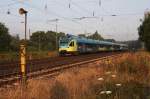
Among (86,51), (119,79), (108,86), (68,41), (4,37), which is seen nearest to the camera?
(108,86)

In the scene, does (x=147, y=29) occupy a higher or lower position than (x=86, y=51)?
higher

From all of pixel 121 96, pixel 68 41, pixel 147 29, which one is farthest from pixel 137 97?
pixel 147 29

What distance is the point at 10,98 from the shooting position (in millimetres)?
8016

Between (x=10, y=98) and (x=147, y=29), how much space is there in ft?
169

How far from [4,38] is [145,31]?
2884 cm

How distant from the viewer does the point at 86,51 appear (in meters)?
55.1

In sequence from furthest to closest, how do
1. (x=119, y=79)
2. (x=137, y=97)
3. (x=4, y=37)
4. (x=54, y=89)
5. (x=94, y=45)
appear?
(x=4, y=37)
(x=94, y=45)
(x=119, y=79)
(x=54, y=89)
(x=137, y=97)

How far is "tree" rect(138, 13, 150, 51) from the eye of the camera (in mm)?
56903

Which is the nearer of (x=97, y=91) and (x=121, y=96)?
(x=121, y=96)

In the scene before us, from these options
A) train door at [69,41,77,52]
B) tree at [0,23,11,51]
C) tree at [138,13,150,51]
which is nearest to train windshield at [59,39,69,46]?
train door at [69,41,77,52]

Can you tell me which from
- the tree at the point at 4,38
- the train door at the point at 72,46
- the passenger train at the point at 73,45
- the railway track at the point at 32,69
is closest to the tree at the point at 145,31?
the passenger train at the point at 73,45

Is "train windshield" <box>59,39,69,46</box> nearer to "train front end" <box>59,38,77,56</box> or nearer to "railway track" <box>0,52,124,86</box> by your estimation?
"train front end" <box>59,38,77,56</box>

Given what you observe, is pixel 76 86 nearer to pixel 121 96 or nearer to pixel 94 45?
pixel 121 96

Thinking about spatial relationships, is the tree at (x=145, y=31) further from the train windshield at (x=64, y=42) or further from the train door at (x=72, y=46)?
the train windshield at (x=64, y=42)
